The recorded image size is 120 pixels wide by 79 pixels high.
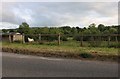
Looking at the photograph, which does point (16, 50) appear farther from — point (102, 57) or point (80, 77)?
point (80, 77)

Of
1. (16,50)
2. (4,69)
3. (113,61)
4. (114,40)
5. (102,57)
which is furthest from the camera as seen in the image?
(114,40)

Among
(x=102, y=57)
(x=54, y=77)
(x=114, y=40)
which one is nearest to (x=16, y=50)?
(x=102, y=57)

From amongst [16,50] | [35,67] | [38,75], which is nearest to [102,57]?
[35,67]

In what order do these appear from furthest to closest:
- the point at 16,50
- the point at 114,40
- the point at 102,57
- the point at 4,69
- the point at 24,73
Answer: the point at 114,40, the point at 16,50, the point at 102,57, the point at 4,69, the point at 24,73

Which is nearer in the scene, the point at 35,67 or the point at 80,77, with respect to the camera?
the point at 80,77

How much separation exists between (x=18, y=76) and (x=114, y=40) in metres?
11.6

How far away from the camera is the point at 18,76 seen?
7406mm

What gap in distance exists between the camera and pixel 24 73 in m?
7.80

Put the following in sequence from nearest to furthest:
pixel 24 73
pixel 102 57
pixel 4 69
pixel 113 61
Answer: pixel 24 73, pixel 4 69, pixel 113 61, pixel 102 57

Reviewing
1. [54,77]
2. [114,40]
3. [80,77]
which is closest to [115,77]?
[80,77]

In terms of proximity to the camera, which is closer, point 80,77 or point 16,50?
point 80,77

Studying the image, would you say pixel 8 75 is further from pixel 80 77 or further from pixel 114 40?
pixel 114 40

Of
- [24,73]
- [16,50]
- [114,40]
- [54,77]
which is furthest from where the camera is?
[114,40]

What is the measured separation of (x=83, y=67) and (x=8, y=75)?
2728 millimetres
